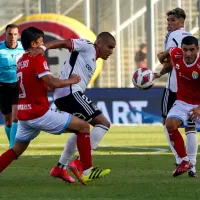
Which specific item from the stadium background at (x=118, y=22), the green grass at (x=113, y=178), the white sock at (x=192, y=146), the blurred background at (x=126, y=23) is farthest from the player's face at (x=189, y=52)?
the blurred background at (x=126, y=23)

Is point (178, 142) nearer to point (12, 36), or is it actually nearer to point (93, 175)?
point (93, 175)

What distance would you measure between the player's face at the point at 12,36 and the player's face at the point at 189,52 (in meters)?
5.04

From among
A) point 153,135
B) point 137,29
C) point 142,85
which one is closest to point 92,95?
point 137,29

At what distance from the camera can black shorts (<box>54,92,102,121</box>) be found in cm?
1063

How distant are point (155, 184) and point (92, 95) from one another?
14.2m

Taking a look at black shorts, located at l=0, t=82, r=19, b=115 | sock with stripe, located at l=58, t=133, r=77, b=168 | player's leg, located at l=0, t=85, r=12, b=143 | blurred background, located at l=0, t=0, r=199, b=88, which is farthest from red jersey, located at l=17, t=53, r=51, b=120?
blurred background, located at l=0, t=0, r=199, b=88

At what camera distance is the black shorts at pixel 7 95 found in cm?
1606

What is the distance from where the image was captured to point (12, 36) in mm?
15484

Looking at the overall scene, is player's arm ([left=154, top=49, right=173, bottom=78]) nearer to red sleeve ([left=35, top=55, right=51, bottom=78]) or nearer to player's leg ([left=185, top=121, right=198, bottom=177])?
player's leg ([left=185, top=121, right=198, bottom=177])

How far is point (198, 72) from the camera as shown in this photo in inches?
427

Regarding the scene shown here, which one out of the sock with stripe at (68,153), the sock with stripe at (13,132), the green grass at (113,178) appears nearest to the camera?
the green grass at (113,178)

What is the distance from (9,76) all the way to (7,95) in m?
0.37

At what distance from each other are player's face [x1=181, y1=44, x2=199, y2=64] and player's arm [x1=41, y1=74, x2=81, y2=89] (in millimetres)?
1524

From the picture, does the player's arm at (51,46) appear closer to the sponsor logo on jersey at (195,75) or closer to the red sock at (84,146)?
the red sock at (84,146)
